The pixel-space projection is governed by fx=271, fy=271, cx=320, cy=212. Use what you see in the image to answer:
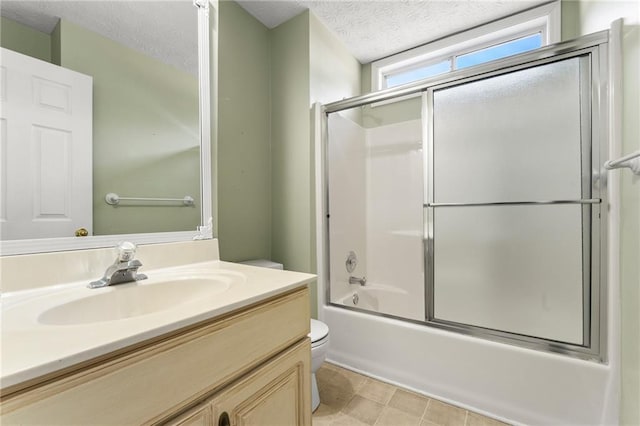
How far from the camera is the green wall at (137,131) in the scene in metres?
0.89

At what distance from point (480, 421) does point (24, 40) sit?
2254 millimetres

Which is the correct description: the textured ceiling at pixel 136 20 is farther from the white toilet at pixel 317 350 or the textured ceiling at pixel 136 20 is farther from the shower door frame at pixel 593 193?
the shower door frame at pixel 593 193

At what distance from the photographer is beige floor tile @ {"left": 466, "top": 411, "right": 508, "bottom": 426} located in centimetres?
129

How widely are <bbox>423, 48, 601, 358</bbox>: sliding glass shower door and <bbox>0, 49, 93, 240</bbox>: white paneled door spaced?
→ 1644 mm

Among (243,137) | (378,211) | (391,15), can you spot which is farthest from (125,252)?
(391,15)

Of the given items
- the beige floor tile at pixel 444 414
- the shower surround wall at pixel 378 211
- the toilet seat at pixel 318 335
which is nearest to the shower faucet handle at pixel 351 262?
the shower surround wall at pixel 378 211

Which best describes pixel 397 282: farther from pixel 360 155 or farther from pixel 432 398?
pixel 360 155

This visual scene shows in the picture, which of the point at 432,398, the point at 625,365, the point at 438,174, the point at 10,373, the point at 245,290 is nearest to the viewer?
the point at 10,373

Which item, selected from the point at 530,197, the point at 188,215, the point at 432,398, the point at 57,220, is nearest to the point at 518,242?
the point at 530,197

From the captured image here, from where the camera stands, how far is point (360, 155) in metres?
2.39

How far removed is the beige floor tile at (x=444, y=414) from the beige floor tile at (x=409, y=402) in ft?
0.10

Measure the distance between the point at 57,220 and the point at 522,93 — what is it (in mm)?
2160

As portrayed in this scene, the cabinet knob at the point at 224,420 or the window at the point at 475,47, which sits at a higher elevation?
the window at the point at 475,47

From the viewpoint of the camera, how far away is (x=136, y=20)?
41.1 inches
